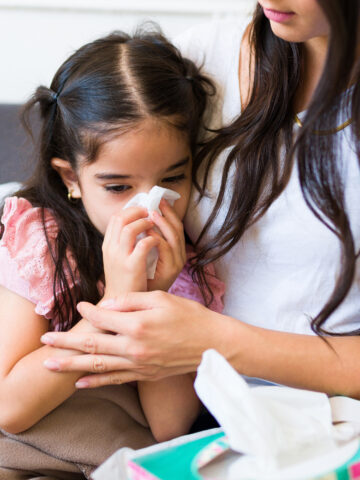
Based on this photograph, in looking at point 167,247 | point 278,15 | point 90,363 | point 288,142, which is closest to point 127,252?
point 167,247

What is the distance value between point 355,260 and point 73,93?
538 millimetres

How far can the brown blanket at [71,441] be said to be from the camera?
0.98 meters

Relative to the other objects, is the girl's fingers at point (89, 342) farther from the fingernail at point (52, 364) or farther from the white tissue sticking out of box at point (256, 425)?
the white tissue sticking out of box at point (256, 425)

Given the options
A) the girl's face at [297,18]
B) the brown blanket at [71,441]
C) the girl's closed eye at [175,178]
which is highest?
the girl's face at [297,18]

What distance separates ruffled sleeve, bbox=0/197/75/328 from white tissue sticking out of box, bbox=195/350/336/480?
0.39 m

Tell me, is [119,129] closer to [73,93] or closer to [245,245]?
[73,93]

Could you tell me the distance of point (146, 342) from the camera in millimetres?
891

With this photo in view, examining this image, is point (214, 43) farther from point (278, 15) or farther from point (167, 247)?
point (167, 247)

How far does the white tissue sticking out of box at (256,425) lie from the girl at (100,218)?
0.96ft

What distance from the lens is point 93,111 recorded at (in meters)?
1.05

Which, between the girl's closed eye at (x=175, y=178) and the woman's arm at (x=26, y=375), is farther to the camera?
the girl's closed eye at (x=175, y=178)

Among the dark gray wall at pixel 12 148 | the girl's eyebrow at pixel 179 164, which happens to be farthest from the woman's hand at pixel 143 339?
the dark gray wall at pixel 12 148

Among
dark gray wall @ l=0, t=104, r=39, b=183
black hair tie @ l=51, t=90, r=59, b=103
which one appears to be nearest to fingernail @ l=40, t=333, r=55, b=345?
black hair tie @ l=51, t=90, r=59, b=103

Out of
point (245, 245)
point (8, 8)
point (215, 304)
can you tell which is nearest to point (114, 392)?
point (215, 304)
